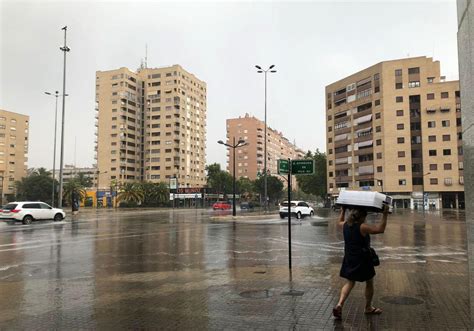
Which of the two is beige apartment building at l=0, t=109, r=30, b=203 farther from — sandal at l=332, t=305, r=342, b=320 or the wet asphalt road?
sandal at l=332, t=305, r=342, b=320

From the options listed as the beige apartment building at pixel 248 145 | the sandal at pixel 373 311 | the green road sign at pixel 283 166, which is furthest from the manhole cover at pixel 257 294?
the beige apartment building at pixel 248 145

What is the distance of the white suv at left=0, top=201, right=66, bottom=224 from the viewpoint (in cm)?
2772

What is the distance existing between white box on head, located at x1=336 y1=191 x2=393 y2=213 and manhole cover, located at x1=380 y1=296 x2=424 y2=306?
1.83 meters

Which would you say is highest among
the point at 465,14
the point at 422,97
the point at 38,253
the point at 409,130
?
the point at 422,97

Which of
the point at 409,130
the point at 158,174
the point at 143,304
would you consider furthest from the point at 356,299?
the point at 158,174

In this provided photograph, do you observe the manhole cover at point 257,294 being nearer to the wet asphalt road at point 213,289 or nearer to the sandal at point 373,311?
the wet asphalt road at point 213,289

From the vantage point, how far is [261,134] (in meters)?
163

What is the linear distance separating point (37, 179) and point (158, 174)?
3522 centimetres

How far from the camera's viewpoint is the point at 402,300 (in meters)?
6.52

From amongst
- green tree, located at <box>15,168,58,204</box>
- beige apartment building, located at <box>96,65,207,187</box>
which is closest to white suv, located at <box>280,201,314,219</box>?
green tree, located at <box>15,168,58,204</box>

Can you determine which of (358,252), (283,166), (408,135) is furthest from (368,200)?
(408,135)

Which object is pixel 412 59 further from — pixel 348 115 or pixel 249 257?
pixel 249 257

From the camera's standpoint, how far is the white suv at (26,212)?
27.7 m

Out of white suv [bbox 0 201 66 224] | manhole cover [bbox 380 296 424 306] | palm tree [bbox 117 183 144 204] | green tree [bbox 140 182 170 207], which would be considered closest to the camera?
manhole cover [bbox 380 296 424 306]
